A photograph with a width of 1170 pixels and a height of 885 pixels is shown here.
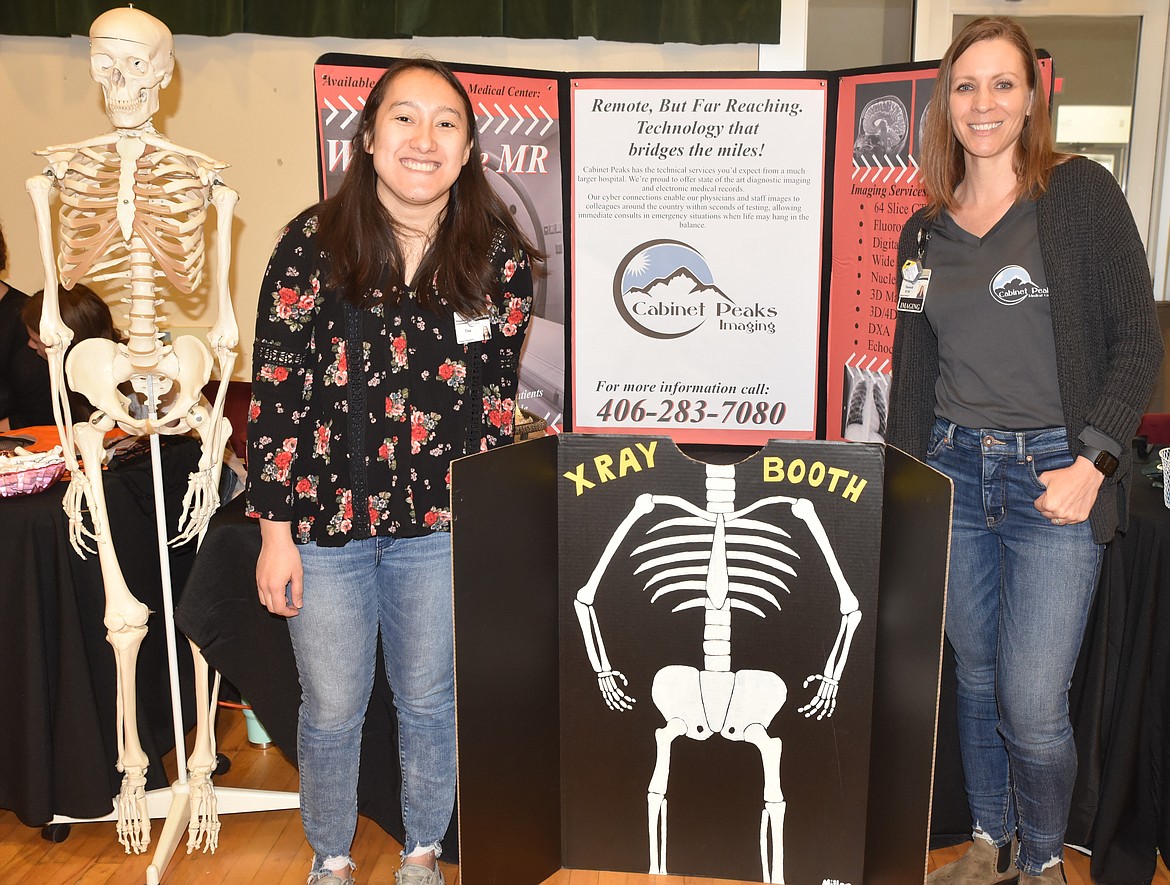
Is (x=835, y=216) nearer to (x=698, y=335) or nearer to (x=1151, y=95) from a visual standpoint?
(x=698, y=335)

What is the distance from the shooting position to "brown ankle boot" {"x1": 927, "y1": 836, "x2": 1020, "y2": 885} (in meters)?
2.08

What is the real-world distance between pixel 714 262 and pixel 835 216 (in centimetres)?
35

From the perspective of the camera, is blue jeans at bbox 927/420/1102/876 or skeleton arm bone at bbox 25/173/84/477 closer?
blue jeans at bbox 927/420/1102/876

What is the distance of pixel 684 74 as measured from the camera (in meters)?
2.73

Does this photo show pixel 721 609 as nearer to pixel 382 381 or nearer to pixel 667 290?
pixel 382 381

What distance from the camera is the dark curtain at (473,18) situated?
12.3 ft

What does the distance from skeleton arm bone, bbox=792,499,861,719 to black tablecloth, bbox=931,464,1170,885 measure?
0.51m

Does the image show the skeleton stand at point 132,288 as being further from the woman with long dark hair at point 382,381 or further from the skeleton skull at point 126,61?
the woman with long dark hair at point 382,381

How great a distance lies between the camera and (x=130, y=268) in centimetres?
219

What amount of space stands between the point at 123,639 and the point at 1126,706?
2217mm

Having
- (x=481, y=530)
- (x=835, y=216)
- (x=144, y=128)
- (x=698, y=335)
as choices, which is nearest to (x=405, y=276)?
(x=481, y=530)

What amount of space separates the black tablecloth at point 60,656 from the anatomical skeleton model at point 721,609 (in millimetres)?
1212

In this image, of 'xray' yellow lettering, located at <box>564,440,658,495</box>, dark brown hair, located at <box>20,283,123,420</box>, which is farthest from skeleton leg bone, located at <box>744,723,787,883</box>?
dark brown hair, located at <box>20,283,123,420</box>

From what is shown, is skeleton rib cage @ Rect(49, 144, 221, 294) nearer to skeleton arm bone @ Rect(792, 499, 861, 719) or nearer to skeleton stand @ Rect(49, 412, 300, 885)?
skeleton stand @ Rect(49, 412, 300, 885)
